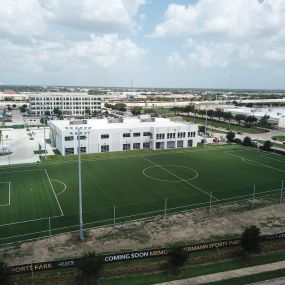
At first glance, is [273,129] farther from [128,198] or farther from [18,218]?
[18,218]

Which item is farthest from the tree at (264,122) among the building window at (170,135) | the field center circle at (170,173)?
the field center circle at (170,173)

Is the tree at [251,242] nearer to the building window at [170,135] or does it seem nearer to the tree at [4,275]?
the tree at [4,275]

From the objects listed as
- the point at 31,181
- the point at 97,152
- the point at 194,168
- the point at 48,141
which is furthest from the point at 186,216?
the point at 48,141

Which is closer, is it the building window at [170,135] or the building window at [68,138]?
the building window at [68,138]

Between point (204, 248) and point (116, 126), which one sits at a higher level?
point (116, 126)

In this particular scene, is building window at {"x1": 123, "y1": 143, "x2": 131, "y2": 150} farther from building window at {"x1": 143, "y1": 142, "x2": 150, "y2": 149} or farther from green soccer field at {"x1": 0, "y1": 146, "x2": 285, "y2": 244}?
green soccer field at {"x1": 0, "y1": 146, "x2": 285, "y2": 244}

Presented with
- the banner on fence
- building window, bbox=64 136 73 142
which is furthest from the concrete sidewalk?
building window, bbox=64 136 73 142
